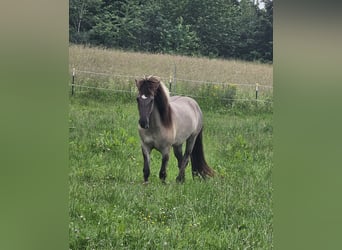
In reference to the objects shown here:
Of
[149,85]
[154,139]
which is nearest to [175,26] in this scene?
[149,85]

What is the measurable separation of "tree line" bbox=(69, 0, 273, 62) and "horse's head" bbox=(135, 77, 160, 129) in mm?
150

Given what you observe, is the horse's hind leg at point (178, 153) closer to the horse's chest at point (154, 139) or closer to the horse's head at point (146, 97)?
the horse's chest at point (154, 139)

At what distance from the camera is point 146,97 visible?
223 centimetres

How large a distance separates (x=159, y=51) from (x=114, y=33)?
228 millimetres

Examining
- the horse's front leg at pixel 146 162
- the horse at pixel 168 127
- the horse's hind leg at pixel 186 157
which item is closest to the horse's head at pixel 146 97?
the horse at pixel 168 127

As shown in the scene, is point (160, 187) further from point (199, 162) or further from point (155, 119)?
point (155, 119)

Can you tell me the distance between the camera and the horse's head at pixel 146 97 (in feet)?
7.22

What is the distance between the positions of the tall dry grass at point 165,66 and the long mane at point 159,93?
0.03 metres

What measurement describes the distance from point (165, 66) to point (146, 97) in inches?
6.8

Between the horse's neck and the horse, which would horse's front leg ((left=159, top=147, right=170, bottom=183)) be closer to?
the horse
